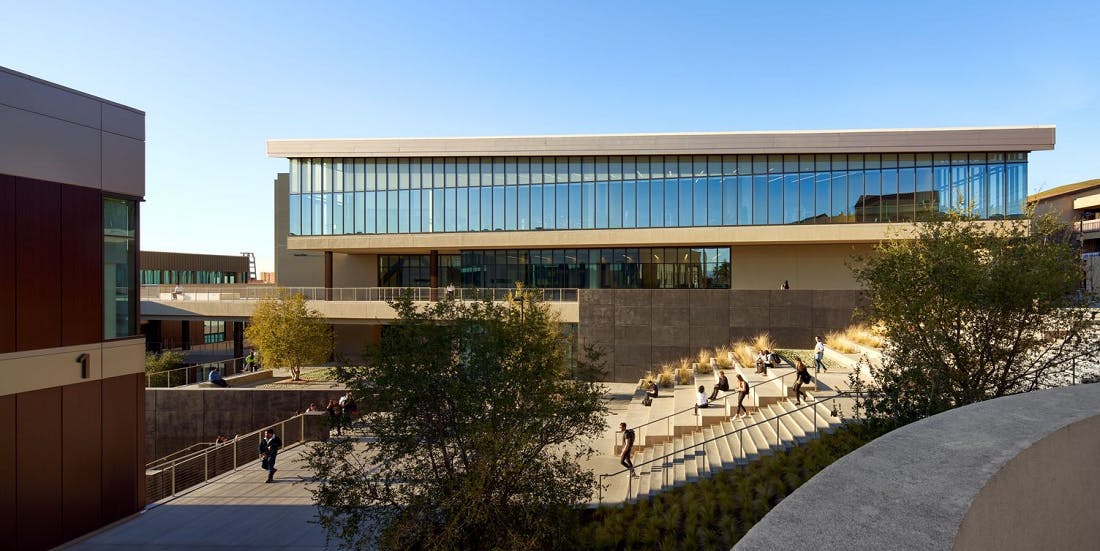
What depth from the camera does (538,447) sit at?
29.9 feet

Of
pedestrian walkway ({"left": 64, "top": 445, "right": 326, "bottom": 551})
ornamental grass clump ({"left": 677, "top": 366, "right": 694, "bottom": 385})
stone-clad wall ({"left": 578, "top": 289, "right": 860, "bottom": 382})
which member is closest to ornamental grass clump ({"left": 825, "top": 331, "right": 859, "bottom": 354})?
stone-clad wall ({"left": 578, "top": 289, "right": 860, "bottom": 382})

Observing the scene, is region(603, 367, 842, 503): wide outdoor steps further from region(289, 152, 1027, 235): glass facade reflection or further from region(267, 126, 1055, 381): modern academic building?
region(289, 152, 1027, 235): glass facade reflection

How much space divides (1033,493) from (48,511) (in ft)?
54.1

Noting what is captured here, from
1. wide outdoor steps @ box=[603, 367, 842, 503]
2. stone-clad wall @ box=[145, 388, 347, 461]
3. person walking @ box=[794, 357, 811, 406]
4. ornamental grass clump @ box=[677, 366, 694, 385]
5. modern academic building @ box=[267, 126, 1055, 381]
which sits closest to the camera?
wide outdoor steps @ box=[603, 367, 842, 503]

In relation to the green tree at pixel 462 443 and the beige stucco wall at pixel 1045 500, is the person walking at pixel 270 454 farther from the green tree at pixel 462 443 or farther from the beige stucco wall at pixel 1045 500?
the beige stucco wall at pixel 1045 500

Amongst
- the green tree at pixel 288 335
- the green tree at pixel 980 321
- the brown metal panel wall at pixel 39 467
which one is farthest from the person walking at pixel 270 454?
the green tree at pixel 980 321

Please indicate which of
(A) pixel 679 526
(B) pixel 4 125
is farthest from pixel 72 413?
(A) pixel 679 526

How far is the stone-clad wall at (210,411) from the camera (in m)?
23.6

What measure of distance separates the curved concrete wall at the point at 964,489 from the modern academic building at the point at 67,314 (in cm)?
1506

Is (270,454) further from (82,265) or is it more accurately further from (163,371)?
(163,371)

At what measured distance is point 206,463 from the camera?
642 inches

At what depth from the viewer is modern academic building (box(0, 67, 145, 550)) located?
1167 centimetres

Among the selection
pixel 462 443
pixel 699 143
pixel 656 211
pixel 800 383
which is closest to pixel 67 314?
pixel 462 443

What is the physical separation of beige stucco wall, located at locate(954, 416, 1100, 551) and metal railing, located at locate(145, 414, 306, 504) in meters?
17.8
